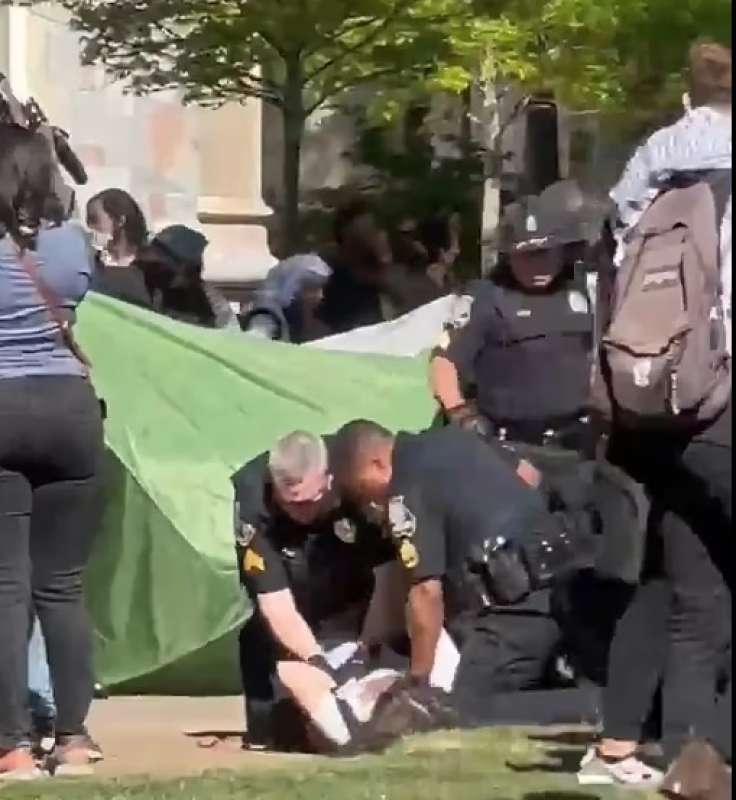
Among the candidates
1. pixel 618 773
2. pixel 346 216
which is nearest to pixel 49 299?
pixel 618 773

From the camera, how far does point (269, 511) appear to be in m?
7.23

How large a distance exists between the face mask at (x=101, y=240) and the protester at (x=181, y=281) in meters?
0.44

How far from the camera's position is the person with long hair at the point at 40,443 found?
6.32 m

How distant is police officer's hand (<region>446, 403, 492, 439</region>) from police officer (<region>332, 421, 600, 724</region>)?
1.19 ft

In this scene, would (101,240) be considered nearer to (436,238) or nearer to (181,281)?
(181,281)

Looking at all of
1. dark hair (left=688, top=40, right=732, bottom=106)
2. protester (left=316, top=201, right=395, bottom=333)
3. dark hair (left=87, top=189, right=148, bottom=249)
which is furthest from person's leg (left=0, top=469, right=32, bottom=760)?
protester (left=316, top=201, right=395, bottom=333)

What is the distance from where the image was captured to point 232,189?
74.5 ft

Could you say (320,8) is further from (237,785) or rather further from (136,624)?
(237,785)

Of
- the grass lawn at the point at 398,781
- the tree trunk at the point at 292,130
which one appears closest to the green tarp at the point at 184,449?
the grass lawn at the point at 398,781

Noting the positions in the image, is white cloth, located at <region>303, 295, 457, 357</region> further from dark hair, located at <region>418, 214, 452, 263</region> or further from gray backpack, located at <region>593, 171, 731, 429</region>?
gray backpack, located at <region>593, 171, 731, 429</region>

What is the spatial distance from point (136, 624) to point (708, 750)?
307 centimetres

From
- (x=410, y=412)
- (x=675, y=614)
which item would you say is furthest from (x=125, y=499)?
(x=675, y=614)

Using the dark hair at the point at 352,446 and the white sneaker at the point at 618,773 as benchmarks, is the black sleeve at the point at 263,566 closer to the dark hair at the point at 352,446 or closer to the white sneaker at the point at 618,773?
the dark hair at the point at 352,446

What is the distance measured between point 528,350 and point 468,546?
982mm
